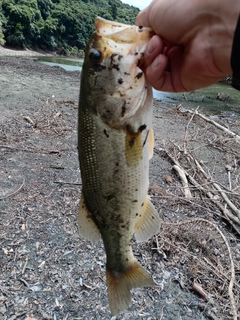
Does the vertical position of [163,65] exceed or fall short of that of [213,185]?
it exceeds it

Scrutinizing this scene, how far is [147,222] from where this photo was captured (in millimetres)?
2182

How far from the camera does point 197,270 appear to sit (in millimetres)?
3963

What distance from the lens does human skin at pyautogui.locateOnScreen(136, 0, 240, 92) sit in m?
1.61

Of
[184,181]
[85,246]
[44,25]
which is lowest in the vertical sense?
[44,25]

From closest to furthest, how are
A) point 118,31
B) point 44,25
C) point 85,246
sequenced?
point 118,31
point 85,246
point 44,25

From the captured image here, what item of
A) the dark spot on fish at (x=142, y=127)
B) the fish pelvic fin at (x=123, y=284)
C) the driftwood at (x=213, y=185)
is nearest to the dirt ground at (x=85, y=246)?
the driftwood at (x=213, y=185)

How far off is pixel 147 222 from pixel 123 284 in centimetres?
46

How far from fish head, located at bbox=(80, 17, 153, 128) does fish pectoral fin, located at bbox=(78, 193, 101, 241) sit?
1.98 ft

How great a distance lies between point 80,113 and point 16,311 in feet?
7.51

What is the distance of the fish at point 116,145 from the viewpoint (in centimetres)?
175

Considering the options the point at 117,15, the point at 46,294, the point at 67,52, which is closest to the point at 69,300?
the point at 46,294

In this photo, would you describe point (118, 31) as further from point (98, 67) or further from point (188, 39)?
point (188, 39)

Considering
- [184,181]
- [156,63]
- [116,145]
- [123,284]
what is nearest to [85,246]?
[123,284]

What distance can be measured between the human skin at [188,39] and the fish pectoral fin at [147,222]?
0.79 metres
